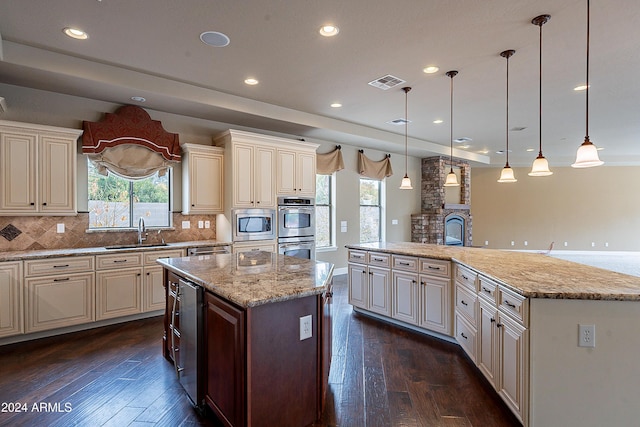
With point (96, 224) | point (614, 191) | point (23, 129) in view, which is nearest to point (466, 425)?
point (96, 224)

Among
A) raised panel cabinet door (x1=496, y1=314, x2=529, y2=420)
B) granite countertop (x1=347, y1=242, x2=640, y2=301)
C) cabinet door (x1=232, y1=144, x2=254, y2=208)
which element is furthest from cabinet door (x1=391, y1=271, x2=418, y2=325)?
cabinet door (x1=232, y1=144, x2=254, y2=208)

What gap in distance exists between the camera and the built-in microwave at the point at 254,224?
4.77 m

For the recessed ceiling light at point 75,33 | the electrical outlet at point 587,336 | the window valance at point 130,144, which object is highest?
the recessed ceiling light at point 75,33

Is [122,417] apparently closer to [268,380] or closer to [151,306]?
[268,380]

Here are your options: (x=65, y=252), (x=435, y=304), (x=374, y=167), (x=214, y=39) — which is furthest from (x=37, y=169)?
(x=374, y=167)

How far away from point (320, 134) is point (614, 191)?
33.8 feet

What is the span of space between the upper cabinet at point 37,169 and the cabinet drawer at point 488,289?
175 inches

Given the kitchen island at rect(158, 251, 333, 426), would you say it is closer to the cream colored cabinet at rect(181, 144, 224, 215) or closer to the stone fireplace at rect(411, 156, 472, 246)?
the cream colored cabinet at rect(181, 144, 224, 215)

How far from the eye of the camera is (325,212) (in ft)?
22.1

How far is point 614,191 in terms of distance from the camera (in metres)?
10.2

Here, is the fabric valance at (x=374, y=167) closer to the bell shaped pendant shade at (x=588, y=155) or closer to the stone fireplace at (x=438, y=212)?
the stone fireplace at (x=438, y=212)

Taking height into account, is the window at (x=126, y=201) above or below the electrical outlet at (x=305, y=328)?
above

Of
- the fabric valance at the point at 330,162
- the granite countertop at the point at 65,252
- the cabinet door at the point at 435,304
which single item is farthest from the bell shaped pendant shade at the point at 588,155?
the fabric valance at the point at 330,162

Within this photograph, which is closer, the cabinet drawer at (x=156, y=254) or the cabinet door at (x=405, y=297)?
the cabinet door at (x=405, y=297)
